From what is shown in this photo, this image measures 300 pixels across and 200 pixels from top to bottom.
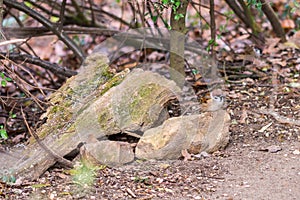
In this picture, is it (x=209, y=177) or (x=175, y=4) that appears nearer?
(x=209, y=177)

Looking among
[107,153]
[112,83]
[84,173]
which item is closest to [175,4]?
[112,83]

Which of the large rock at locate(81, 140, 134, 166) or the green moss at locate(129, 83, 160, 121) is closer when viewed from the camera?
the large rock at locate(81, 140, 134, 166)

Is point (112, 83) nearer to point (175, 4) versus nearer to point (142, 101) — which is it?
point (142, 101)

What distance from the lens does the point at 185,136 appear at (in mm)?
2572

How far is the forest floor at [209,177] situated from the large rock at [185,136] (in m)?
0.04


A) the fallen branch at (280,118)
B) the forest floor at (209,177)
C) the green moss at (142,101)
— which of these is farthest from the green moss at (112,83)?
the fallen branch at (280,118)

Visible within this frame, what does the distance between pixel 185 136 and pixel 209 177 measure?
0.24 m

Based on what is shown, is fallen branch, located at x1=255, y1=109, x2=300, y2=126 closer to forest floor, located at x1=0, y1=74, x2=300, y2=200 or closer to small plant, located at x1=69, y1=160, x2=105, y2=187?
forest floor, located at x1=0, y1=74, x2=300, y2=200

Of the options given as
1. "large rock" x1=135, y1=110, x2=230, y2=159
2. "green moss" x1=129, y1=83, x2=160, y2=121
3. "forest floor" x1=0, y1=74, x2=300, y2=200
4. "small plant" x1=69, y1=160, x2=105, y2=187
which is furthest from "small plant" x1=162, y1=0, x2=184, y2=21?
"small plant" x1=69, y1=160, x2=105, y2=187

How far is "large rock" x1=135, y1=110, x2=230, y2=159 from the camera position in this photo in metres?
2.54

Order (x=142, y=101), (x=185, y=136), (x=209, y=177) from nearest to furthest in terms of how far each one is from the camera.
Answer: (x=209, y=177)
(x=185, y=136)
(x=142, y=101)

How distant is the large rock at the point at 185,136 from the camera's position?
2537mm

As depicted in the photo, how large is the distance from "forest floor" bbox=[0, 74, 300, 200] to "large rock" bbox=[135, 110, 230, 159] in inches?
1.7

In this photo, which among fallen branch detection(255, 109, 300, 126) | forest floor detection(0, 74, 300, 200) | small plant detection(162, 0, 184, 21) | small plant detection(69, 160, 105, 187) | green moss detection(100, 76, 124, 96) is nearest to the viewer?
forest floor detection(0, 74, 300, 200)
